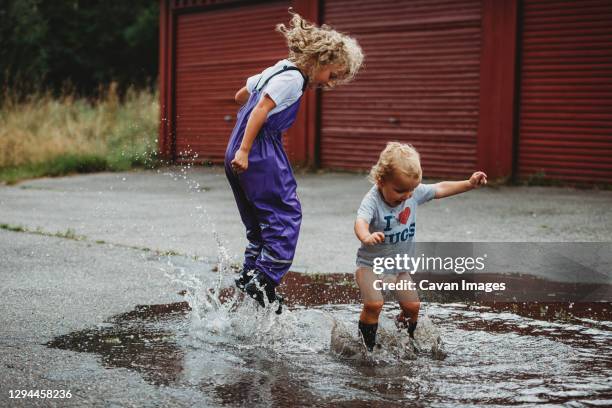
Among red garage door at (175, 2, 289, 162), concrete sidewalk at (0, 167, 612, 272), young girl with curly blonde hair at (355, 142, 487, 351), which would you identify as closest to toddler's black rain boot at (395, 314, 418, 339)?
young girl with curly blonde hair at (355, 142, 487, 351)

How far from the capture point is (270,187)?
181 inches

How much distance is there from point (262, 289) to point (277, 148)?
2.41ft

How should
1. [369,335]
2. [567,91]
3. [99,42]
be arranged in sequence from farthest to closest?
[99,42] → [567,91] → [369,335]

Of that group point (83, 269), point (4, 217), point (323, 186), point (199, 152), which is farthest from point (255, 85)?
point (199, 152)

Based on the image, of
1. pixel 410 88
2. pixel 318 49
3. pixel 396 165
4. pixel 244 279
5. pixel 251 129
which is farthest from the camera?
pixel 410 88

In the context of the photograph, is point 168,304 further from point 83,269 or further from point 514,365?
point 514,365

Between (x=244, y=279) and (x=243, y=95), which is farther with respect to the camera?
(x=243, y=95)

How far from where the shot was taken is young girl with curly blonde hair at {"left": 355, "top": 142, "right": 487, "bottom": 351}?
411 centimetres

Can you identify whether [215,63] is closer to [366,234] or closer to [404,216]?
[404,216]

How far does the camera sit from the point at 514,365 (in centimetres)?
396

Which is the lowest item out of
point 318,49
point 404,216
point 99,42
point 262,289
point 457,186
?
point 262,289

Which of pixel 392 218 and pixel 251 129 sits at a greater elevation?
pixel 251 129

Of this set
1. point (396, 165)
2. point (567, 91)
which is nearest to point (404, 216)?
point (396, 165)

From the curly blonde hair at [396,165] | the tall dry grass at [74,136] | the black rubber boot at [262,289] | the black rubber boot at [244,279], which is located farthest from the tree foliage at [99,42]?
the curly blonde hair at [396,165]
